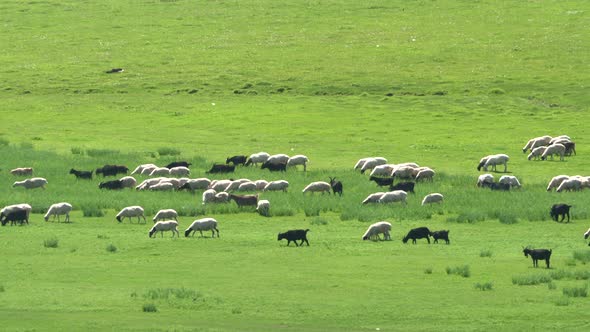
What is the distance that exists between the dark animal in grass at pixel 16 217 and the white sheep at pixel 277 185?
9.53 meters

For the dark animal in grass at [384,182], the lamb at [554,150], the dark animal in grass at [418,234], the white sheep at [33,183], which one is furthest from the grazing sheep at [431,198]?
the lamb at [554,150]

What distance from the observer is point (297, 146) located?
6250 centimetres

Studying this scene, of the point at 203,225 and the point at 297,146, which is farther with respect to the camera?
the point at 297,146

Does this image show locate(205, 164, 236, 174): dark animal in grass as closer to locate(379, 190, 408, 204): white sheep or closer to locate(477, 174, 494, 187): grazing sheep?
locate(477, 174, 494, 187): grazing sheep

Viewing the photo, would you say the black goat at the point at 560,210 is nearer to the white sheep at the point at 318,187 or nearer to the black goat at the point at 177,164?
the white sheep at the point at 318,187

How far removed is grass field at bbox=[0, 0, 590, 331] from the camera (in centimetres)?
2611

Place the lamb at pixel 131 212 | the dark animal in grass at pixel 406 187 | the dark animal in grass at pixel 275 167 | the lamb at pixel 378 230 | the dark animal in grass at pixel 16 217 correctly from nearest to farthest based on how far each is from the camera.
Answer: the lamb at pixel 378 230
the dark animal in grass at pixel 16 217
the lamb at pixel 131 212
the dark animal in grass at pixel 406 187
the dark animal in grass at pixel 275 167

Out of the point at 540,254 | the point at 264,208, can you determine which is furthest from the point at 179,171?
the point at 540,254

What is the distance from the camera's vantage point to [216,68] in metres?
92.2

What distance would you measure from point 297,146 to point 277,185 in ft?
60.9

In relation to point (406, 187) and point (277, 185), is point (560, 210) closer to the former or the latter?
point (406, 187)

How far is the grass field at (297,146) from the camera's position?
26109 mm

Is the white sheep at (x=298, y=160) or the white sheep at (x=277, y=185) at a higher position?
the white sheep at (x=298, y=160)

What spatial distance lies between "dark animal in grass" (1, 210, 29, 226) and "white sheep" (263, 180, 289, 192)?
9.53 metres
